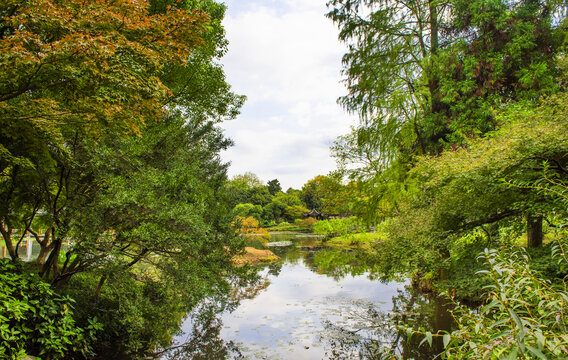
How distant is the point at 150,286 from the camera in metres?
5.76

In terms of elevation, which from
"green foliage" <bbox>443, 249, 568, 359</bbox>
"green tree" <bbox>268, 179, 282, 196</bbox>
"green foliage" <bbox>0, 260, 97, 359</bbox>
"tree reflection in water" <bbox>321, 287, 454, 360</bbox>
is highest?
"green tree" <bbox>268, 179, 282, 196</bbox>

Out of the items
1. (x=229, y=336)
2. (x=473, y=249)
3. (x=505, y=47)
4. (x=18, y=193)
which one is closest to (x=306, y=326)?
(x=229, y=336)

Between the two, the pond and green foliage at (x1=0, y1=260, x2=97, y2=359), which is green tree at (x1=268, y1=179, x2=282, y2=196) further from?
green foliage at (x1=0, y1=260, x2=97, y2=359)

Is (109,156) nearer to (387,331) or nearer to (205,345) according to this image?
(205,345)

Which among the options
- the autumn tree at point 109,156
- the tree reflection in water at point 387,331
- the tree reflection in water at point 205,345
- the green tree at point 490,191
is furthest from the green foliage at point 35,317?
the green tree at point 490,191

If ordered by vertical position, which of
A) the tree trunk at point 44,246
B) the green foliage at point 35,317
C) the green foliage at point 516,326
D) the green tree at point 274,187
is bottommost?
the green foliage at point 35,317

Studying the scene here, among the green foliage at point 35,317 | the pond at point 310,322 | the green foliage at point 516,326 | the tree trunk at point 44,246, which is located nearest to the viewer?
the green foliage at point 516,326

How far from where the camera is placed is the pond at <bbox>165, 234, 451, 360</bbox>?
624 cm

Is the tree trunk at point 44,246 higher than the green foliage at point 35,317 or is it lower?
higher

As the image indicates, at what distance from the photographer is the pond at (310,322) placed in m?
6.24

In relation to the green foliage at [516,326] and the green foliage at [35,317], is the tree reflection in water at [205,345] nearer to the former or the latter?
the green foliage at [35,317]

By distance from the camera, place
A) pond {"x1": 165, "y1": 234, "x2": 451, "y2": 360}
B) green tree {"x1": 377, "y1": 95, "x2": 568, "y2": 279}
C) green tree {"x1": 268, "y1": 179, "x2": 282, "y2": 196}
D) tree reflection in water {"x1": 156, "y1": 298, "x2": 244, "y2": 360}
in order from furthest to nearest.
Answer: green tree {"x1": 268, "y1": 179, "x2": 282, "y2": 196}
pond {"x1": 165, "y1": 234, "x2": 451, "y2": 360}
tree reflection in water {"x1": 156, "y1": 298, "x2": 244, "y2": 360}
green tree {"x1": 377, "y1": 95, "x2": 568, "y2": 279}

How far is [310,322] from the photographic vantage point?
8.06 metres

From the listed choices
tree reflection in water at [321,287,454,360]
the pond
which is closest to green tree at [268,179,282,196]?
the pond
